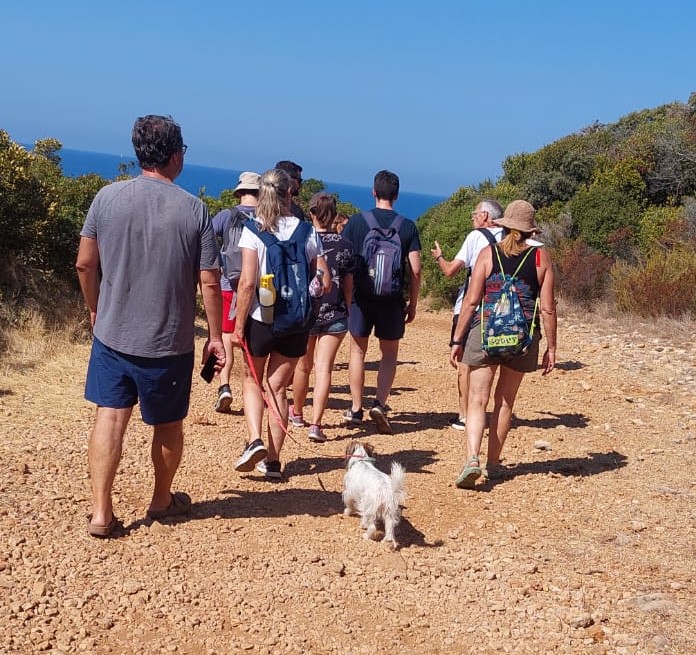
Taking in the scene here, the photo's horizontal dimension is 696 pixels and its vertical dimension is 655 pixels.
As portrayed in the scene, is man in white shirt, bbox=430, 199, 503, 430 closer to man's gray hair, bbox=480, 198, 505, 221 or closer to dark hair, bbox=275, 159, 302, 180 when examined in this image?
man's gray hair, bbox=480, 198, 505, 221

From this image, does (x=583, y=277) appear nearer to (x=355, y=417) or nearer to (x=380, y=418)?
(x=355, y=417)

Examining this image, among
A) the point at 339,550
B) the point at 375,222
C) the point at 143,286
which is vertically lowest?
the point at 339,550

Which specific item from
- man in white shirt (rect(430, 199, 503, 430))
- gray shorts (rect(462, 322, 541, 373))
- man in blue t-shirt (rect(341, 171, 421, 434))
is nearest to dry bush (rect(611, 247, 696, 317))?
man in white shirt (rect(430, 199, 503, 430))

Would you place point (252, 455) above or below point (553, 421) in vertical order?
above

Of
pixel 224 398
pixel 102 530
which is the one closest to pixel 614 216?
pixel 224 398

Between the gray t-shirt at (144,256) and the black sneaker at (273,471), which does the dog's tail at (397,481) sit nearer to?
the black sneaker at (273,471)

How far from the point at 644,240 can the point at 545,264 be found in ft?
37.3

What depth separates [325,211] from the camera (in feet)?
20.0

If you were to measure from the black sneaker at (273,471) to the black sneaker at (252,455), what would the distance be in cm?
38

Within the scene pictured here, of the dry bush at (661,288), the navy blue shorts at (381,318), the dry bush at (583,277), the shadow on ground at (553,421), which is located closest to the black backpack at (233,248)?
the navy blue shorts at (381,318)

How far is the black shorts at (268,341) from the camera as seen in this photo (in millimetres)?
4902

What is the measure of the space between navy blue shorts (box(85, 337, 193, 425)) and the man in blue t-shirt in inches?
99.8

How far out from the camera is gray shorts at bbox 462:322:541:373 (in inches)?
208

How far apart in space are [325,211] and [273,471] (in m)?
1.99
